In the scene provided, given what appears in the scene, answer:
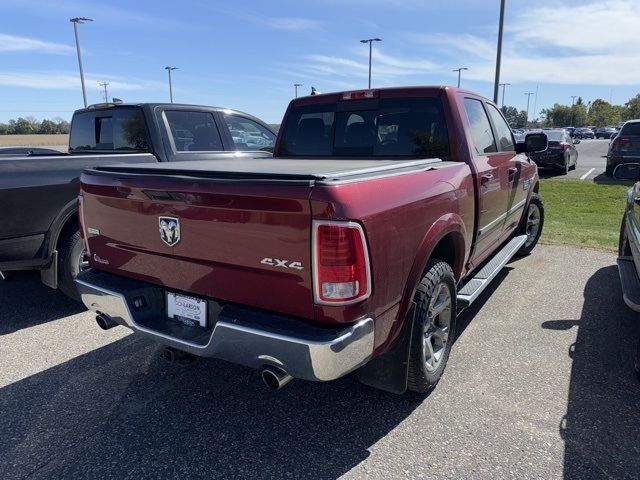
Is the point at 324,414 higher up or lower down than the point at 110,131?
lower down

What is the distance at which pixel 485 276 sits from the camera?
393cm

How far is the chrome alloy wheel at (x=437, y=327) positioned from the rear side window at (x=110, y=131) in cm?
375

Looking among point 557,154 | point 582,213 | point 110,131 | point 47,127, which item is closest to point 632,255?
point 110,131

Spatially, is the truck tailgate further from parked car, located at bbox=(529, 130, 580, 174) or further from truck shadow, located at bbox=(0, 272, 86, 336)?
parked car, located at bbox=(529, 130, 580, 174)

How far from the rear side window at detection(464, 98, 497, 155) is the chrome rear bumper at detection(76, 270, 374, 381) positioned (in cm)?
235

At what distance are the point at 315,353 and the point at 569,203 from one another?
1041 centimetres

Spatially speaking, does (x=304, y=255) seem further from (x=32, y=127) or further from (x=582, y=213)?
(x=32, y=127)

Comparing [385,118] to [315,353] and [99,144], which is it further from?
[99,144]

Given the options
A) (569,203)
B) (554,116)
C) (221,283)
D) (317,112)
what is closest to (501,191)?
(317,112)

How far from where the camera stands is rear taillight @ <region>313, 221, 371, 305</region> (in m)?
2.05

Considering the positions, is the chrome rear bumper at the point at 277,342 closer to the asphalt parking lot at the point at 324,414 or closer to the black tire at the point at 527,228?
the asphalt parking lot at the point at 324,414

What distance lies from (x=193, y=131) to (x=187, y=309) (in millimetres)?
3542

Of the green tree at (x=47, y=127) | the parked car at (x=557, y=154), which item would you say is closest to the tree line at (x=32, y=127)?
the green tree at (x=47, y=127)

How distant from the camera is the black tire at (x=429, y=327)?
8.83 ft
